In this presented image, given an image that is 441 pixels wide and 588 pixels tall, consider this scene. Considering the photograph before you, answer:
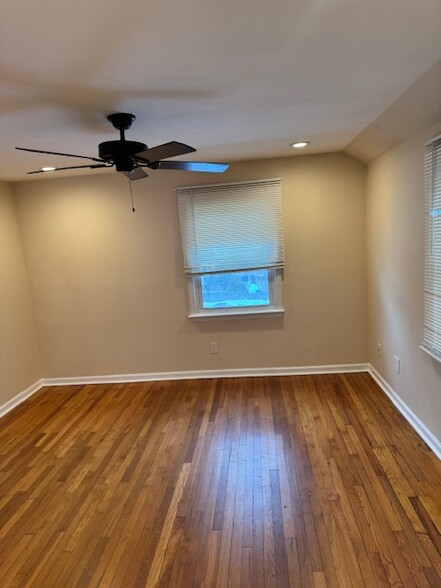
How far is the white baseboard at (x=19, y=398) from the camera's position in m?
3.65

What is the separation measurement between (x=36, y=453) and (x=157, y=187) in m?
2.70

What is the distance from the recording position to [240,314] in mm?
3934

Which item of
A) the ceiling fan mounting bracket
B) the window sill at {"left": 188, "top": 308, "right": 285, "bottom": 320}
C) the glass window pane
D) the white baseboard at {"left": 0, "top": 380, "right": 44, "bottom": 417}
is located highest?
the ceiling fan mounting bracket

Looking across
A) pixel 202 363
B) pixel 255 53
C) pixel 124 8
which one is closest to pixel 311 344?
pixel 202 363

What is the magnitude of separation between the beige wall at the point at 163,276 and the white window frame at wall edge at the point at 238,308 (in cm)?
8

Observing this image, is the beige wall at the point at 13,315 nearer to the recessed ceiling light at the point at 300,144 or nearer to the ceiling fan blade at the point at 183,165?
the ceiling fan blade at the point at 183,165

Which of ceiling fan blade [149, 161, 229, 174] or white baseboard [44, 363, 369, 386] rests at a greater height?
ceiling fan blade [149, 161, 229, 174]

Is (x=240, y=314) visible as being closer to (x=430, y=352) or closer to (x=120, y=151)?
(x=430, y=352)

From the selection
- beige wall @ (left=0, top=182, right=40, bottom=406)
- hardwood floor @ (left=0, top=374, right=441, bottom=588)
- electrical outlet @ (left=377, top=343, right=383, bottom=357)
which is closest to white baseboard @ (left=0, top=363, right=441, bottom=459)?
beige wall @ (left=0, top=182, right=40, bottom=406)

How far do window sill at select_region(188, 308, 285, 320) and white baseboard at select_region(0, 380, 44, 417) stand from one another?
1.97 m

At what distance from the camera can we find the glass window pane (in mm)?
3908

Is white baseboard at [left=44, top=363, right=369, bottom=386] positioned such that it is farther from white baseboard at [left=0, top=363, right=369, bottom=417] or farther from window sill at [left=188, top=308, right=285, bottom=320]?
window sill at [left=188, top=308, right=285, bottom=320]

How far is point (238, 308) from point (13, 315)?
95.6 inches

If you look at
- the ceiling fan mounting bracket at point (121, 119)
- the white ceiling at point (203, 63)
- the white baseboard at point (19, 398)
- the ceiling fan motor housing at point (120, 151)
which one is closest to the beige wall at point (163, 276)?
the white baseboard at point (19, 398)
